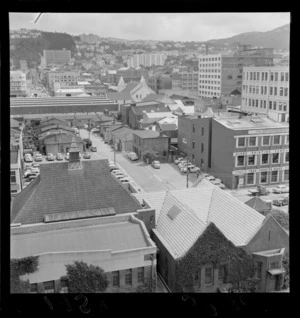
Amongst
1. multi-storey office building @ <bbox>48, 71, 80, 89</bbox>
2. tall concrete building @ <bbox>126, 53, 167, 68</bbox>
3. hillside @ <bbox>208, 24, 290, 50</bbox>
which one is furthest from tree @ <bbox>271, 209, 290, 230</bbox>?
multi-storey office building @ <bbox>48, 71, 80, 89</bbox>

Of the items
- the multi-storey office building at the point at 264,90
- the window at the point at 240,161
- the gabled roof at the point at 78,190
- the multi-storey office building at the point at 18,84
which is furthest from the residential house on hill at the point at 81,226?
the multi-storey office building at the point at 264,90

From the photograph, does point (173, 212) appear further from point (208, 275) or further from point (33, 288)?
point (33, 288)

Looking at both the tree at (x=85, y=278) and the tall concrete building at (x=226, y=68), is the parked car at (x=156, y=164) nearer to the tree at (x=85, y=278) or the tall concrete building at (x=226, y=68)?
the tall concrete building at (x=226, y=68)

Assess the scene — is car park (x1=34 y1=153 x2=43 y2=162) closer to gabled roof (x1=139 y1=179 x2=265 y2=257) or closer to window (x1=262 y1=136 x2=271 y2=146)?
gabled roof (x1=139 y1=179 x2=265 y2=257)

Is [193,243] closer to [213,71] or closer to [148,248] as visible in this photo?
[148,248]
